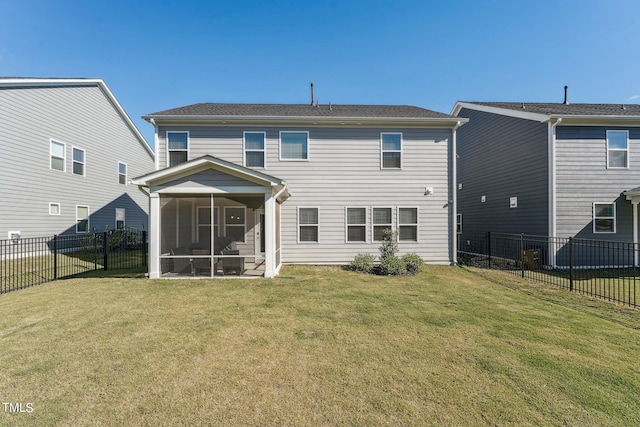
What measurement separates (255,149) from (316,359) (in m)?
8.07

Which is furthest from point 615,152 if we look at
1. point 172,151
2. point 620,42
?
point 172,151

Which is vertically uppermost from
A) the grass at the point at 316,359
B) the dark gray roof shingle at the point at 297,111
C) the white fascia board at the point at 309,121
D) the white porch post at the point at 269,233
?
the dark gray roof shingle at the point at 297,111

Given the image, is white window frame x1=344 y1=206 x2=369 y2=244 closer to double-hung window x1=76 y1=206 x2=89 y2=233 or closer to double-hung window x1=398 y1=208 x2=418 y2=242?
double-hung window x1=398 y1=208 x2=418 y2=242

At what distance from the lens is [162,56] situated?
1281 centimetres

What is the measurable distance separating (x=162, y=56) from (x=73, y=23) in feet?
11.4

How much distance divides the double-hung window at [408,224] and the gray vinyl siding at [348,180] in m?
0.17

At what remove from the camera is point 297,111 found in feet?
34.6

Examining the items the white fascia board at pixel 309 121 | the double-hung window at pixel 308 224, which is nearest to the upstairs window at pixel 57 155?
the white fascia board at pixel 309 121

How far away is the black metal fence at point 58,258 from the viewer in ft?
25.9

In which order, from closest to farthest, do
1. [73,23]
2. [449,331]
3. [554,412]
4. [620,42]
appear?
[554,412] → [449,331] → [620,42] → [73,23]

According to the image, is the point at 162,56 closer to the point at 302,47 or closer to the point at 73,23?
the point at 73,23

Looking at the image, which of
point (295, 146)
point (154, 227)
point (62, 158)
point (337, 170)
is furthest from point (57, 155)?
point (337, 170)

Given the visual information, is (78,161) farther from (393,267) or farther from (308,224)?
(393,267)

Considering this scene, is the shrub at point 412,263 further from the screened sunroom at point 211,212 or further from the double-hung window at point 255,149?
the double-hung window at point 255,149
